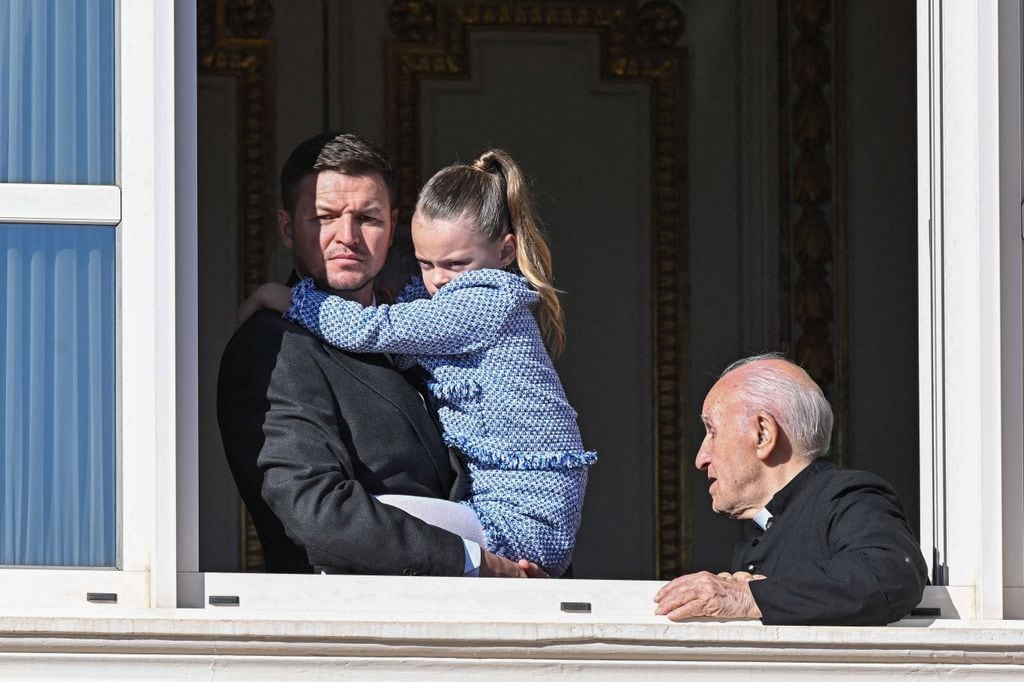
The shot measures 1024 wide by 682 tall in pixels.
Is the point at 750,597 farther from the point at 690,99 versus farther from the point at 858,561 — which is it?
the point at 690,99

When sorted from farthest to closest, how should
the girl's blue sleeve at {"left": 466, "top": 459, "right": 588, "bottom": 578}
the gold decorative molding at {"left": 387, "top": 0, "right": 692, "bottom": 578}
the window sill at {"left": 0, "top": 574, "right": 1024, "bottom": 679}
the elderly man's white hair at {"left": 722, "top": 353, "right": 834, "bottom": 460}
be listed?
the gold decorative molding at {"left": 387, "top": 0, "right": 692, "bottom": 578} → the elderly man's white hair at {"left": 722, "top": 353, "right": 834, "bottom": 460} → the girl's blue sleeve at {"left": 466, "top": 459, "right": 588, "bottom": 578} → the window sill at {"left": 0, "top": 574, "right": 1024, "bottom": 679}

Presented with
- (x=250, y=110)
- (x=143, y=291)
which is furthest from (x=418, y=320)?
(x=250, y=110)

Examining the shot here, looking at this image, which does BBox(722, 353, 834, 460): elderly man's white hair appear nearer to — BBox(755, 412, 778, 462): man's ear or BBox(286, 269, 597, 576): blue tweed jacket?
BBox(755, 412, 778, 462): man's ear

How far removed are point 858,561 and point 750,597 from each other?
0.18m

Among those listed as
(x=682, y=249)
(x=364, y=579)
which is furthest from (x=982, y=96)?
(x=682, y=249)

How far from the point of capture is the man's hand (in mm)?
4145

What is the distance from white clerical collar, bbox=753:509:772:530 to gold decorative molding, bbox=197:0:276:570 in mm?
2357

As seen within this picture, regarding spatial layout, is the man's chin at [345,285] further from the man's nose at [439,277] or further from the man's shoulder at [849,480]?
the man's shoulder at [849,480]

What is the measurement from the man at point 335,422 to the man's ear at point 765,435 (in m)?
0.52

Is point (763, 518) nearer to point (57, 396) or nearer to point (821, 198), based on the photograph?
point (57, 396)

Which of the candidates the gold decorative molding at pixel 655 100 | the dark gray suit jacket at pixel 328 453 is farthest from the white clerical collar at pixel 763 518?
the gold decorative molding at pixel 655 100

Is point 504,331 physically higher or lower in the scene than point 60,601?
higher

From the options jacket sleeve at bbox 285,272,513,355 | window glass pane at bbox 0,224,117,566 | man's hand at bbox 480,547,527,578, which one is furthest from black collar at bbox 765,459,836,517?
window glass pane at bbox 0,224,117,566

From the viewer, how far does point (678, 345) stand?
6.67 meters
